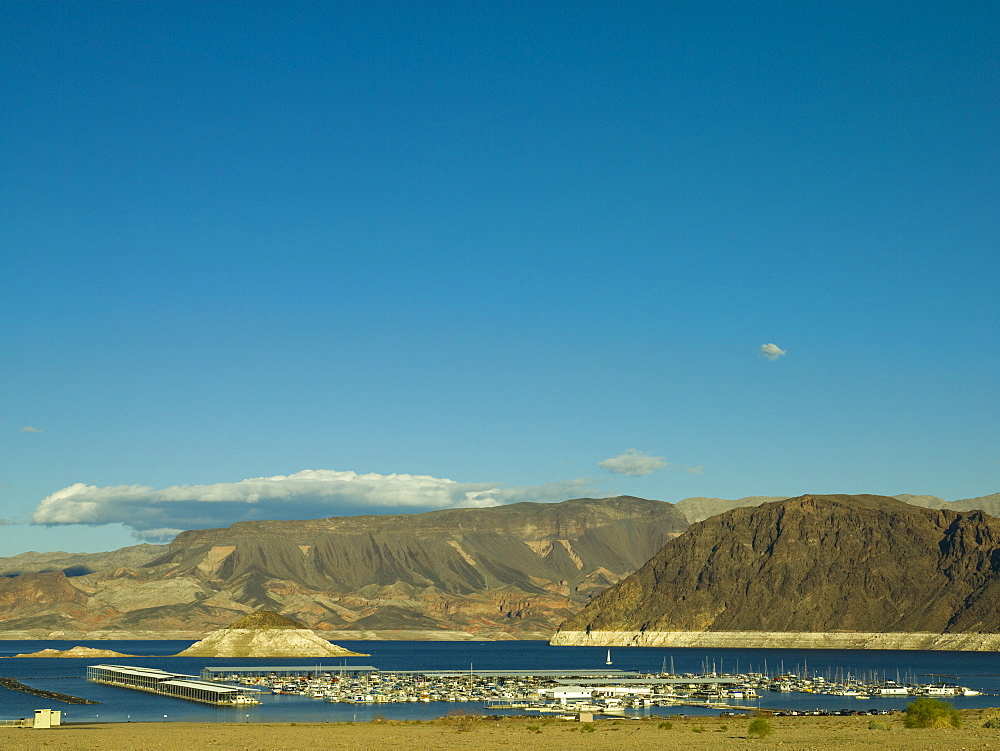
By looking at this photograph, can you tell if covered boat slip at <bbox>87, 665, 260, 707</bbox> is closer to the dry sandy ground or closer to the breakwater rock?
the breakwater rock

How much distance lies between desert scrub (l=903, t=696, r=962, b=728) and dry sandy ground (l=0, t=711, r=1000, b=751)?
3.76 feet

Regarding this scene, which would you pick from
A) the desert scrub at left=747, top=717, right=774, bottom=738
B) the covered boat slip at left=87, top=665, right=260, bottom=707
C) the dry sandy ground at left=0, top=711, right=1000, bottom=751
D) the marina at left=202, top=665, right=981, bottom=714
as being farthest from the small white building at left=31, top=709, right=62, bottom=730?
the desert scrub at left=747, top=717, right=774, bottom=738

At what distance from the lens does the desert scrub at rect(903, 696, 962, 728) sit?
283 feet

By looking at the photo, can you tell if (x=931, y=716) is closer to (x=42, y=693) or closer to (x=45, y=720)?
(x=45, y=720)

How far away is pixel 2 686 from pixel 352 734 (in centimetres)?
11215

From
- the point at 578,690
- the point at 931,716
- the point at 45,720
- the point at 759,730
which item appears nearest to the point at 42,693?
the point at 45,720

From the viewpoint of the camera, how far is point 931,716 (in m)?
87.1

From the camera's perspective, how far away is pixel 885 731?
83812 mm

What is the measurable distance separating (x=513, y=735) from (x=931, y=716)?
30.1m

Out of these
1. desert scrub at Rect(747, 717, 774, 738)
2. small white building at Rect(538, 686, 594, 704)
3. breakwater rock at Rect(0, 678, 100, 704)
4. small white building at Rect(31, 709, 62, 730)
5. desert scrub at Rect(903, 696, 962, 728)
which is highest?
desert scrub at Rect(903, 696, 962, 728)

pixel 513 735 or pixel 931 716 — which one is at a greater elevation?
pixel 931 716

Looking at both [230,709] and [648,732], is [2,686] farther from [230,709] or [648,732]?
[648,732]

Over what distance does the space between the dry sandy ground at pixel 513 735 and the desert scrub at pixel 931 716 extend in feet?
3.76

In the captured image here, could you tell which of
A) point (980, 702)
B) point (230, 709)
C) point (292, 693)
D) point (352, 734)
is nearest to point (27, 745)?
point (352, 734)
